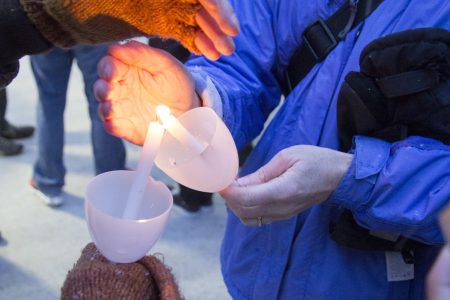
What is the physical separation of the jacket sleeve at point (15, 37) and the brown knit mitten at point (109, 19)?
1cm

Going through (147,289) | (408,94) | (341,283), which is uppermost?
(408,94)

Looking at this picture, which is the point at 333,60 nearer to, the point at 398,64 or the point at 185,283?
the point at 398,64

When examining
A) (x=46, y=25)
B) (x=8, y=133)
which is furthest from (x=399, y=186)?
(x=8, y=133)

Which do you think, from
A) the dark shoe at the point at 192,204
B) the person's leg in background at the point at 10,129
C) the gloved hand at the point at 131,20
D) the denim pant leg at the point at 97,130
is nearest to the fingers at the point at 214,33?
the gloved hand at the point at 131,20

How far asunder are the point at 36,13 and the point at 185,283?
61.5 inches

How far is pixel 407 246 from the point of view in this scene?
36.3 inches

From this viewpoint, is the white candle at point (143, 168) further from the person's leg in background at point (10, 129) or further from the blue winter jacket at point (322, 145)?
the person's leg in background at point (10, 129)

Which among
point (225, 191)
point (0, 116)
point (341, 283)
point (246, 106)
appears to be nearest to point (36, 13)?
point (225, 191)

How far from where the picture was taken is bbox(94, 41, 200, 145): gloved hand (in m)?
0.82

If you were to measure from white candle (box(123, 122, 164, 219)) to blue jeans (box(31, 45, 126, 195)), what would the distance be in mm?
1475

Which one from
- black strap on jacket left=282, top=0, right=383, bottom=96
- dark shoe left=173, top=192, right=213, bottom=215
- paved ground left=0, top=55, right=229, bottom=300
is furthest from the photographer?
dark shoe left=173, top=192, right=213, bottom=215

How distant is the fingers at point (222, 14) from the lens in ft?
2.26

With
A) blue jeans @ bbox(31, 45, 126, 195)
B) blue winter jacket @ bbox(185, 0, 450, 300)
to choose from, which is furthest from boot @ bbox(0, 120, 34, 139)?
blue winter jacket @ bbox(185, 0, 450, 300)

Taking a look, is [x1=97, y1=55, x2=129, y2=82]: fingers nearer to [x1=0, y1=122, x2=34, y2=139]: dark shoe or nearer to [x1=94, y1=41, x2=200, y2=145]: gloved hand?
[x1=94, y1=41, x2=200, y2=145]: gloved hand
